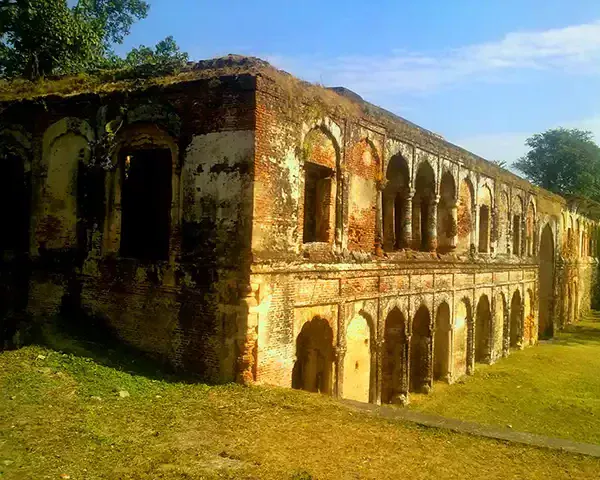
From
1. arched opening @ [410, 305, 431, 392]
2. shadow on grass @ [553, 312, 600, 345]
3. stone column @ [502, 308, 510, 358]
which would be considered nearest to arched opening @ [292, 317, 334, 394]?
arched opening @ [410, 305, 431, 392]

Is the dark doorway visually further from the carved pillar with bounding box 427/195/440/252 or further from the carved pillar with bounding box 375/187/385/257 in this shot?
the carved pillar with bounding box 427/195/440/252

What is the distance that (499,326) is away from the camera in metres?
21.2

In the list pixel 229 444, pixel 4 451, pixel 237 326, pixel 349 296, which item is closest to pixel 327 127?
pixel 349 296

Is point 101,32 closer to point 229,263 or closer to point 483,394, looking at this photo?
point 229,263

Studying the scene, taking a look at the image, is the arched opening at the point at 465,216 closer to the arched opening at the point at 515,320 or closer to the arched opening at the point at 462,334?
the arched opening at the point at 462,334

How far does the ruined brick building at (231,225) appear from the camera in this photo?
9211 mm

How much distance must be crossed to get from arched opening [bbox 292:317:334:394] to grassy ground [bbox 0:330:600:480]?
2.39m

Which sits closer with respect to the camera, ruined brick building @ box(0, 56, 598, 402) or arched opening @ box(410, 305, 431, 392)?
ruined brick building @ box(0, 56, 598, 402)

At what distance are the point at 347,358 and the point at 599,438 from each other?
5.13 meters

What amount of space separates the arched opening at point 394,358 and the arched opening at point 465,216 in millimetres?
4651

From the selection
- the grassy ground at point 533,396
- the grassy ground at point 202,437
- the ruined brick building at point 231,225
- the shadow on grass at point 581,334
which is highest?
the ruined brick building at point 231,225

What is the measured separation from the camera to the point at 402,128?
45.3 ft

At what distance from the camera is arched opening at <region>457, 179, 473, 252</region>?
17703 mm

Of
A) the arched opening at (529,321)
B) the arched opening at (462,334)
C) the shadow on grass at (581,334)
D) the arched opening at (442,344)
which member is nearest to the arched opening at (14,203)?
the arched opening at (442,344)
